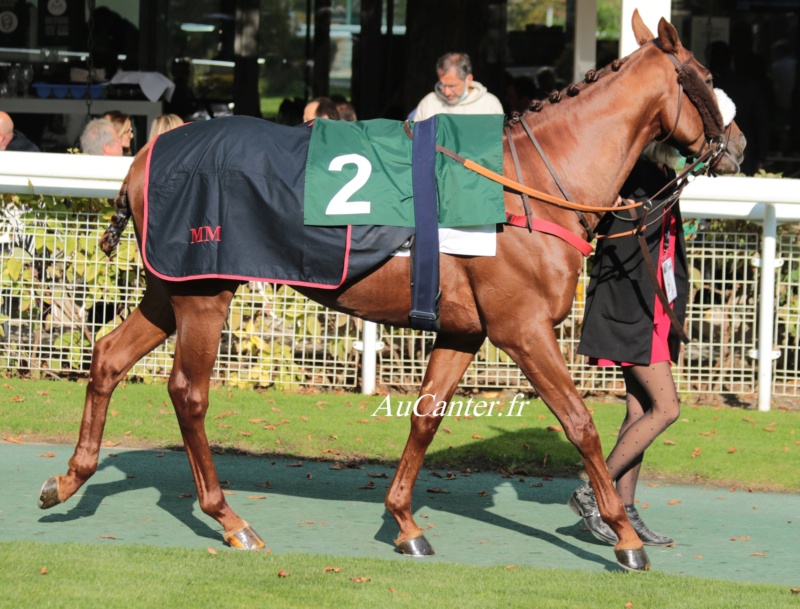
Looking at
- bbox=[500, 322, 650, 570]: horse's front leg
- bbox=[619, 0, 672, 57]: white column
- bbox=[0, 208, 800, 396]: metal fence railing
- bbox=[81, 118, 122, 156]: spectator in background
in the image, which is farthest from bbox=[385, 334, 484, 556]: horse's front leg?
bbox=[81, 118, 122, 156]: spectator in background

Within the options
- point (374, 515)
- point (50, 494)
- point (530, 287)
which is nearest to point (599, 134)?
point (530, 287)

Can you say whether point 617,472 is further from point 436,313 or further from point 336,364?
point 336,364

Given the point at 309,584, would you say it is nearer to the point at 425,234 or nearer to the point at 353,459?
the point at 425,234

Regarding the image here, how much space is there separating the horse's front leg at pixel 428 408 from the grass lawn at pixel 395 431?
4.55 ft

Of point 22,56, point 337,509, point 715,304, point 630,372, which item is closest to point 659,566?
point 630,372

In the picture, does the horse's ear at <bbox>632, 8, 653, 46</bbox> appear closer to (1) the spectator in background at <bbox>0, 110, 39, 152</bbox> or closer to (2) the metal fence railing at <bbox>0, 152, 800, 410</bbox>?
(2) the metal fence railing at <bbox>0, 152, 800, 410</bbox>

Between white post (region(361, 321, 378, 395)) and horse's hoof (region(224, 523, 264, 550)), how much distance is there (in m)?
2.84

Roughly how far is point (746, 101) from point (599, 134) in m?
6.95

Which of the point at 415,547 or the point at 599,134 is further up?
the point at 599,134

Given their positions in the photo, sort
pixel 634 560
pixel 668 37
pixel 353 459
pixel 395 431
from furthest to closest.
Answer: pixel 395 431 → pixel 353 459 → pixel 668 37 → pixel 634 560

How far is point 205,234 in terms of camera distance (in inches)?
183

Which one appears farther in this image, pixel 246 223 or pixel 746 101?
pixel 746 101

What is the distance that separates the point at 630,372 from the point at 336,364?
3049 mm

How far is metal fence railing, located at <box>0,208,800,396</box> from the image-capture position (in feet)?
24.9
